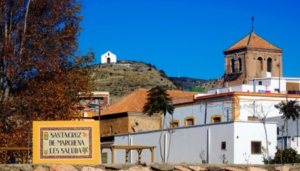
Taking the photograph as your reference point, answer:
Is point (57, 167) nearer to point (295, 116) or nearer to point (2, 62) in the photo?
point (2, 62)

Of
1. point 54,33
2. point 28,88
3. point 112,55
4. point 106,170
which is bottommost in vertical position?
point 106,170

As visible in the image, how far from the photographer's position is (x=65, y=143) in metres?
18.8

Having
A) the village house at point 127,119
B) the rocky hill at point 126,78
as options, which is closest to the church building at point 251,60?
the rocky hill at point 126,78

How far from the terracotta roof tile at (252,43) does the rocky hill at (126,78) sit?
1747cm

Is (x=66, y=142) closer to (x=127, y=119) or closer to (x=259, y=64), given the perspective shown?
(x=127, y=119)

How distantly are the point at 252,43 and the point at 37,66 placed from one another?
61.8m

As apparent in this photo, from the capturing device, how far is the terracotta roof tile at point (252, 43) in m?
90.8

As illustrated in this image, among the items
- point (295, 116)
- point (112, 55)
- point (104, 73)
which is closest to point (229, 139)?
point (295, 116)

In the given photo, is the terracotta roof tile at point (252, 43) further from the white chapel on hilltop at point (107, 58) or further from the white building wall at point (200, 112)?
the white chapel on hilltop at point (107, 58)

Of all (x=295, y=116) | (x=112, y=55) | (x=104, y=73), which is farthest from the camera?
(x=112, y=55)

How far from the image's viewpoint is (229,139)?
41.8 metres

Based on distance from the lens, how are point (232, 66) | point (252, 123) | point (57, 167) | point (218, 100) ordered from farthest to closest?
point (232, 66) < point (218, 100) < point (252, 123) < point (57, 167)

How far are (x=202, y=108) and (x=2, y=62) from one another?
27.1 m

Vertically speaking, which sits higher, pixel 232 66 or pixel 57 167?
pixel 232 66
